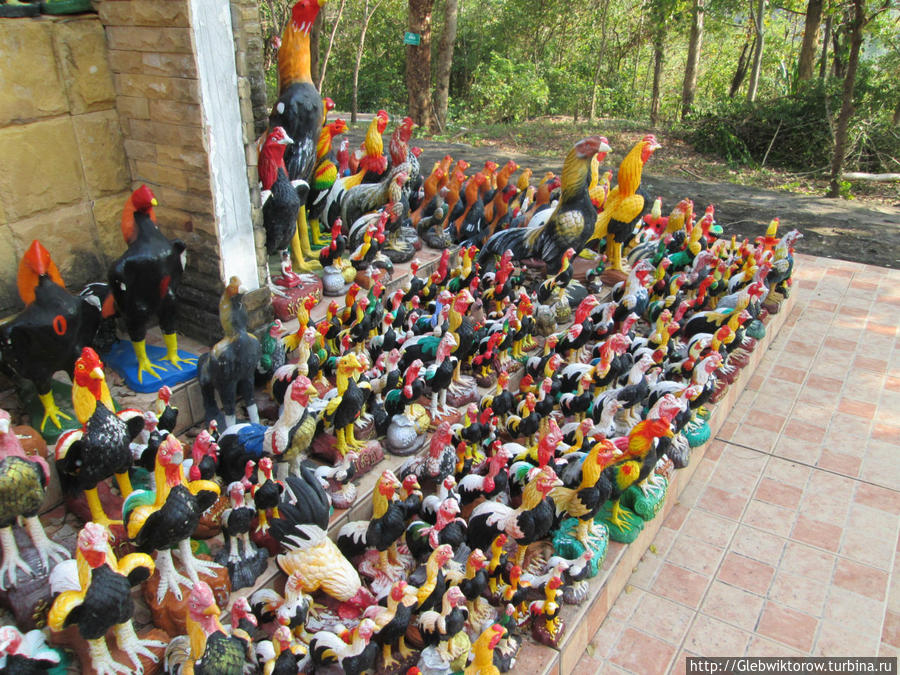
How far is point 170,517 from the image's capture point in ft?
8.82

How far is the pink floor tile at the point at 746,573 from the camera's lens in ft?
12.8

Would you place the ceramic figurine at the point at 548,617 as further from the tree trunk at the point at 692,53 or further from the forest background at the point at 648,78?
the tree trunk at the point at 692,53

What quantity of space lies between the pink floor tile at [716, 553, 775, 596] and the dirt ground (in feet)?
18.3

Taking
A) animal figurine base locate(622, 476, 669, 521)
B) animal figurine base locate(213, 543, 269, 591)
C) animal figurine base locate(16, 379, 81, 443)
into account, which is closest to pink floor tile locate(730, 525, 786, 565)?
animal figurine base locate(622, 476, 669, 521)

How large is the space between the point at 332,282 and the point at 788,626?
3.85 meters

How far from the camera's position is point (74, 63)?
394 centimetres

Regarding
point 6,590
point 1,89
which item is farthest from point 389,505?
point 1,89

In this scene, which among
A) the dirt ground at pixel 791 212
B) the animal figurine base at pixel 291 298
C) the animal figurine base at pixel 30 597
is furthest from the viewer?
the dirt ground at pixel 791 212

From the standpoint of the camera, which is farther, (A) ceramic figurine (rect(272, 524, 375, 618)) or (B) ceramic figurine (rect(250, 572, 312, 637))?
(A) ceramic figurine (rect(272, 524, 375, 618))

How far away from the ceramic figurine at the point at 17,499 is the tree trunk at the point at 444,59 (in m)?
11.6

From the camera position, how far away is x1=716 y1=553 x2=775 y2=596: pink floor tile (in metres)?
3.89

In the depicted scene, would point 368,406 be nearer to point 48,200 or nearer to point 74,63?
point 48,200

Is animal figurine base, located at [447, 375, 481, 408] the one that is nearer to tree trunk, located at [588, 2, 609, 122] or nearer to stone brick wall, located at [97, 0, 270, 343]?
stone brick wall, located at [97, 0, 270, 343]

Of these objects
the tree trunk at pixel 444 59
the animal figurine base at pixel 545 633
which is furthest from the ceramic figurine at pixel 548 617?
the tree trunk at pixel 444 59
